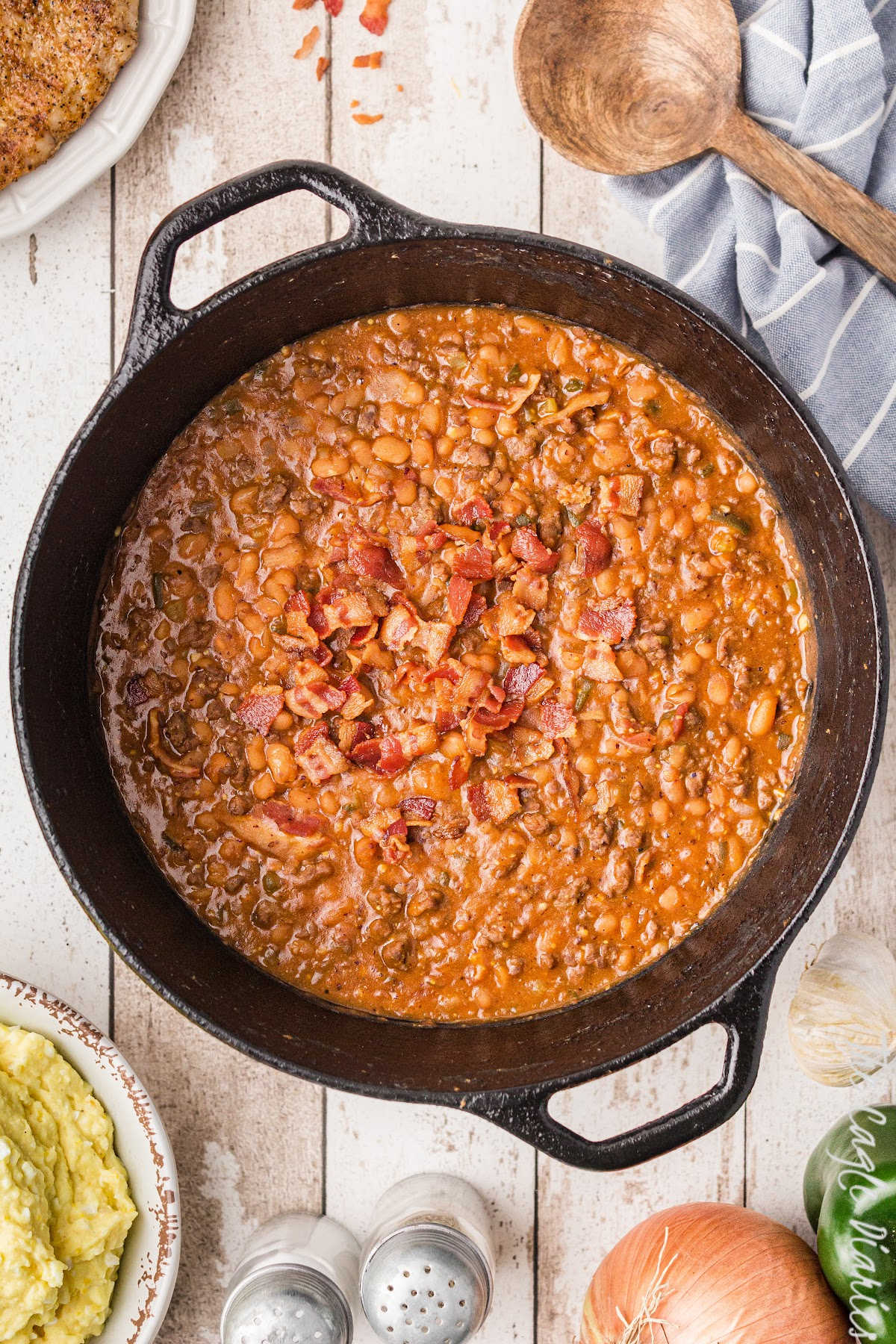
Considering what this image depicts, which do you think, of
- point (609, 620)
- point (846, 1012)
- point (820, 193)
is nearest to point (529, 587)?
point (609, 620)

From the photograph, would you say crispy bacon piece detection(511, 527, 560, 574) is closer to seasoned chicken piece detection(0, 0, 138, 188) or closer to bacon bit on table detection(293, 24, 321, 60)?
bacon bit on table detection(293, 24, 321, 60)

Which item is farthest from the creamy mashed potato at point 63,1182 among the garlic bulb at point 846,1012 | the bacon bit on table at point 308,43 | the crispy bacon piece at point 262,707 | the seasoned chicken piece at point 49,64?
the bacon bit on table at point 308,43

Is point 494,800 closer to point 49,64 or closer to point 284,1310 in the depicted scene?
point 284,1310

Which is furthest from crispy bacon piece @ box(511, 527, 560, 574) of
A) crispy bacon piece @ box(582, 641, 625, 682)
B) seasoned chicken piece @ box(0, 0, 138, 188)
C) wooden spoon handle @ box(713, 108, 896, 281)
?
seasoned chicken piece @ box(0, 0, 138, 188)

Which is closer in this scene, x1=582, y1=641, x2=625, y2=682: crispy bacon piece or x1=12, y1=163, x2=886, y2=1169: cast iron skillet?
x1=12, y1=163, x2=886, y2=1169: cast iron skillet

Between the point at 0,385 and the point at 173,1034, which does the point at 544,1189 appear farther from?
the point at 0,385
